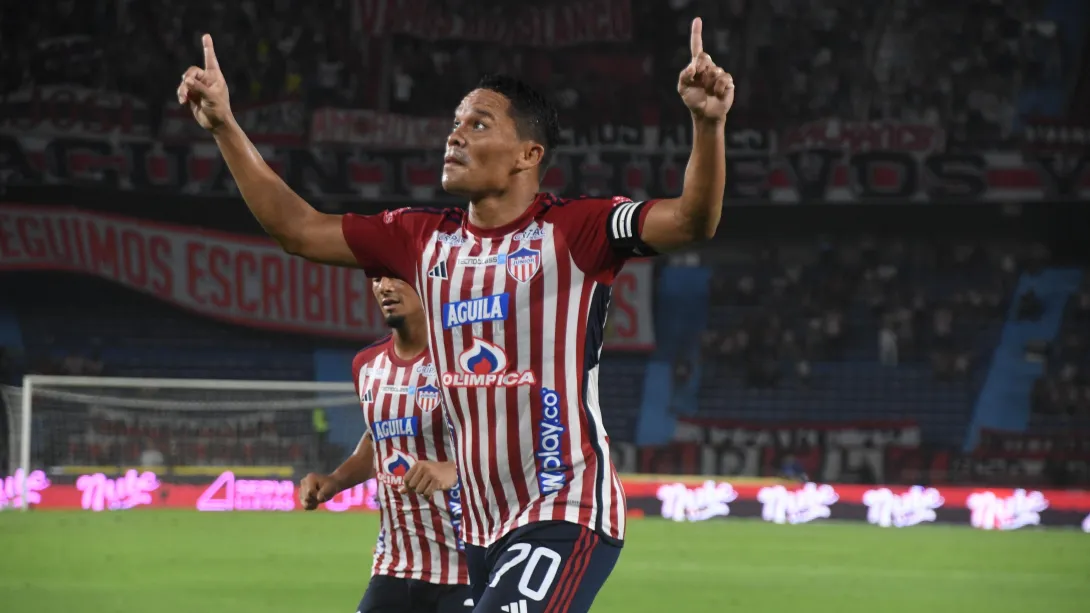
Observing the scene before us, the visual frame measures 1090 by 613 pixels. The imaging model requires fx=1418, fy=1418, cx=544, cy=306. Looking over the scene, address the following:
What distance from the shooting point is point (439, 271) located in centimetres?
380

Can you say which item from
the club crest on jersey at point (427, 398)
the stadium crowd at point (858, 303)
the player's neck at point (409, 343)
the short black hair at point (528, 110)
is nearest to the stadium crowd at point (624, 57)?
the stadium crowd at point (858, 303)

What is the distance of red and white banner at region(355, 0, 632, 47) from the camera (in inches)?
1043

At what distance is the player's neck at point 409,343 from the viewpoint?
18.6ft

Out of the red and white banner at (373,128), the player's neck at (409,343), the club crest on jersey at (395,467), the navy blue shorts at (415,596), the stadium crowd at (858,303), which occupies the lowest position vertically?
the navy blue shorts at (415,596)

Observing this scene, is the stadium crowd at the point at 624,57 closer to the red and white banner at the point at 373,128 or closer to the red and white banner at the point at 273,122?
the red and white banner at the point at 273,122

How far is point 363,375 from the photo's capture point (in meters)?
5.73

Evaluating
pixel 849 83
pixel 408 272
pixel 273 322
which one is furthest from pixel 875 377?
pixel 408 272

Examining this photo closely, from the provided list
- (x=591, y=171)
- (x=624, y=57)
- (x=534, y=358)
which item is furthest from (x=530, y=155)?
(x=624, y=57)

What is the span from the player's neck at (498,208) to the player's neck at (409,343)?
6.19 ft

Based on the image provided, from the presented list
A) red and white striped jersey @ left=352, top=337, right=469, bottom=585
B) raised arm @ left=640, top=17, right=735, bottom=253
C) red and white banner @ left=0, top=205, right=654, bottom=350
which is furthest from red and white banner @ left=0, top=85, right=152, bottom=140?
raised arm @ left=640, top=17, right=735, bottom=253

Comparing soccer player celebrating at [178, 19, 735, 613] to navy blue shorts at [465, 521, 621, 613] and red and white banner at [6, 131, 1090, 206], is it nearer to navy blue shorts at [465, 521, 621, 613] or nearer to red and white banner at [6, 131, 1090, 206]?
navy blue shorts at [465, 521, 621, 613]

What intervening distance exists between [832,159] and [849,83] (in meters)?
2.04

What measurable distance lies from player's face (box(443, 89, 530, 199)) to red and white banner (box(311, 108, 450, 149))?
21424mm

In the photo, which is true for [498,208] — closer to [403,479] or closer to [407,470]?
[403,479]
